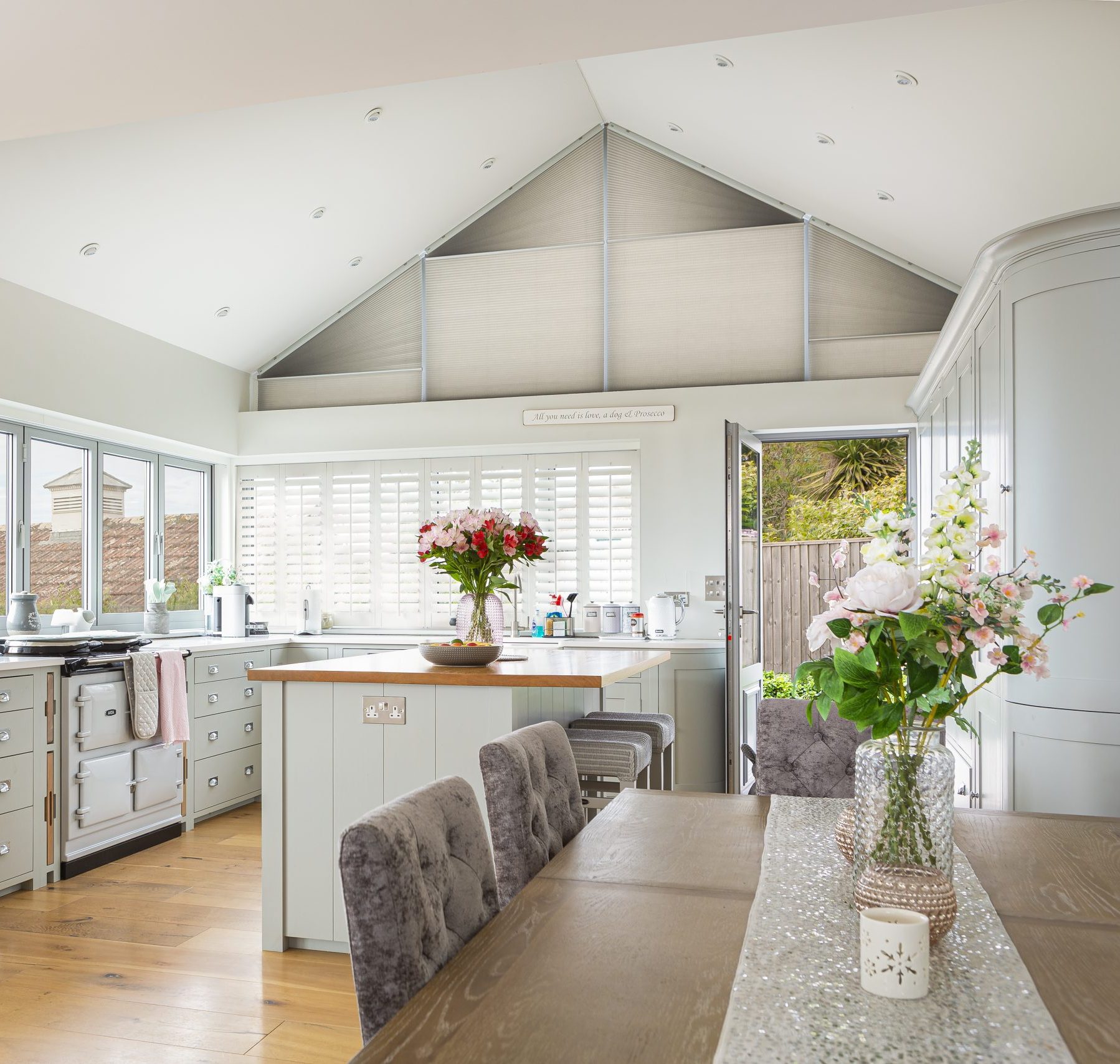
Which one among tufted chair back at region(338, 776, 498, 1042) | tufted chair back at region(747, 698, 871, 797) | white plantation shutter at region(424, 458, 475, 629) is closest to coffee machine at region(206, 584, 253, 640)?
white plantation shutter at region(424, 458, 475, 629)

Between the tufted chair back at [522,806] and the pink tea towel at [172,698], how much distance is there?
10.3ft

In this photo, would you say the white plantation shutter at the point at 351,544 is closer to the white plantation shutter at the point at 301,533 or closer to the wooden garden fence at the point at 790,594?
the white plantation shutter at the point at 301,533

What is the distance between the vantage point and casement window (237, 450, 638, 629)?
19.4 ft

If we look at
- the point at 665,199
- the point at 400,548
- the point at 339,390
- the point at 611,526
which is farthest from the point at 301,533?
the point at 665,199

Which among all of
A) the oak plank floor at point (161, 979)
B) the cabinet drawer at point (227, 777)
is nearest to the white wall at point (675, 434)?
the cabinet drawer at point (227, 777)

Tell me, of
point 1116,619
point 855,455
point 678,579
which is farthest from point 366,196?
point 855,455

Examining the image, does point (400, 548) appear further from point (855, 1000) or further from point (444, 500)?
point (855, 1000)

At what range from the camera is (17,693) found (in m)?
3.87

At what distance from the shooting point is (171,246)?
491 centimetres

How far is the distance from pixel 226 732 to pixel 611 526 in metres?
2.45

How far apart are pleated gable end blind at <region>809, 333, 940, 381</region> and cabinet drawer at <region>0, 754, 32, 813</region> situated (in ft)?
14.5

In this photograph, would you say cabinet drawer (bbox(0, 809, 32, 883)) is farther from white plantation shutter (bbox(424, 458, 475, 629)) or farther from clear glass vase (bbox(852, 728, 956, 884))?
clear glass vase (bbox(852, 728, 956, 884))

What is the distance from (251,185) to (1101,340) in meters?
3.79

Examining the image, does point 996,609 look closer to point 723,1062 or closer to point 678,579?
point 723,1062
